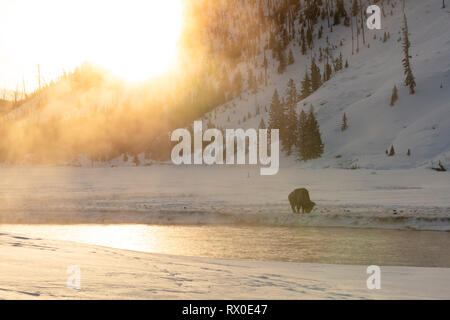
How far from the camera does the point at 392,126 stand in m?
66.6

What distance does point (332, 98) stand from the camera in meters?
88.4

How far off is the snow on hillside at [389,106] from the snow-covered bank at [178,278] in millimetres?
40984

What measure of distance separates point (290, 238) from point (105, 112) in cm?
16827

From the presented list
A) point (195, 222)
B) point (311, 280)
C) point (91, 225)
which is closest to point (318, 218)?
point (195, 222)

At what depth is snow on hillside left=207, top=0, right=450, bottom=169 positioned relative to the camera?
55.5 m

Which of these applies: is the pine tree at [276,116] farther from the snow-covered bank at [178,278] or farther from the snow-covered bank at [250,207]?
the snow-covered bank at [178,278]

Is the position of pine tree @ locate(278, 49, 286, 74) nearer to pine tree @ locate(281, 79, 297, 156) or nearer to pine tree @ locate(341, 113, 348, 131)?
pine tree @ locate(281, 79, 297, 156)

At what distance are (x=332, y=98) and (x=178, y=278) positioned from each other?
8510cm

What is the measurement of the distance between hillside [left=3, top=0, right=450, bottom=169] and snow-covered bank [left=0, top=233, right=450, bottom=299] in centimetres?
4083

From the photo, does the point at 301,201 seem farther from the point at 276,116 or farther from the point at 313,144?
the point at 276,116

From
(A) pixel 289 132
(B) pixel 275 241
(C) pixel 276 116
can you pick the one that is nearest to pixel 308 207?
(B) pixel 275 241
